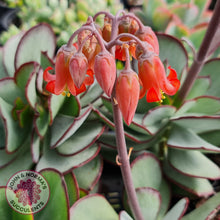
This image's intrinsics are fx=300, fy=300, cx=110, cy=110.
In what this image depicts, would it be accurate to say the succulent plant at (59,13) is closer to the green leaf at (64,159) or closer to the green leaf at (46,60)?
the green leaf at (46,60)

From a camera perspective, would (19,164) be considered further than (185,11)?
No

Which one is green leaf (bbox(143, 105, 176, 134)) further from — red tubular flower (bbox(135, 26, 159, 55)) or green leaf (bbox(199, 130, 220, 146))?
red tubular flower (bbox(135, 26, 159, 55))

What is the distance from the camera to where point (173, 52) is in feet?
2.43

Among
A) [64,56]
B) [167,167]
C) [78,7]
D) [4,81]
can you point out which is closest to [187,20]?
[78,7]

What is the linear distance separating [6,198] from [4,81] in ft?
0.92

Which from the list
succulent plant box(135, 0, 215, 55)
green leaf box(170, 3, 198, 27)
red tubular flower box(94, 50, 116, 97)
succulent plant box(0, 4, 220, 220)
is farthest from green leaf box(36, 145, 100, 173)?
green leaf box(170, 3, 198, 27)

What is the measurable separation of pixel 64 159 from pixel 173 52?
367 millimetres

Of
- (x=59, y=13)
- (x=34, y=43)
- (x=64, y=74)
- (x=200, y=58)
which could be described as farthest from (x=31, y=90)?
(x=59, y=13)

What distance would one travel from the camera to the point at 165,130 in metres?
0.76

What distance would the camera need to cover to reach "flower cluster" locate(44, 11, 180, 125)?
36 centimetres

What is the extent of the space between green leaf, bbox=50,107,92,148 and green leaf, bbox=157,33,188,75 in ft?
0.82

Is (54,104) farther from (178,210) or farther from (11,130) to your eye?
(178,210)

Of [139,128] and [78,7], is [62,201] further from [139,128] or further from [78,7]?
[78,7]

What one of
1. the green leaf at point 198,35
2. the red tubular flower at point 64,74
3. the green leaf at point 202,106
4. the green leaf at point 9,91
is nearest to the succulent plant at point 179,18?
the green leaf at point 198,35
